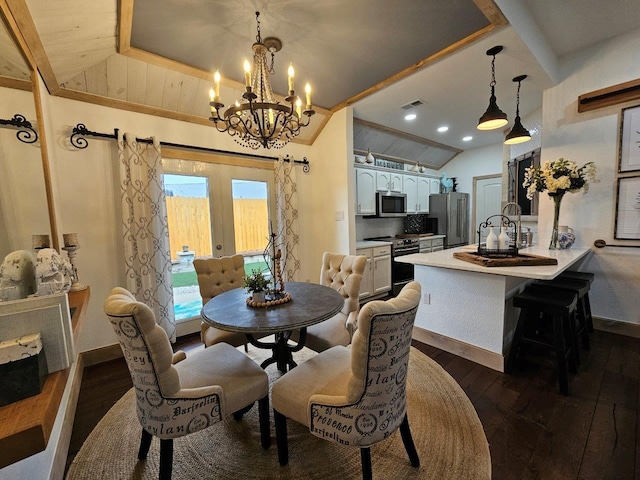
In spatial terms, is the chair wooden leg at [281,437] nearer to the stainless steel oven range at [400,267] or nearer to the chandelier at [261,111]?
the chandelier at [261,111]

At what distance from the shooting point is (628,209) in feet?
8.84

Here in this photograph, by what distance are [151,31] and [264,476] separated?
3.03m

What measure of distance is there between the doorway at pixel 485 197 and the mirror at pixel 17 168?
6.65 metres

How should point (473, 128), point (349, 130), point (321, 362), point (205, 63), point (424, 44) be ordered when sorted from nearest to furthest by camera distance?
point (321, 362) → point (424, 44) → point (205, 63) → point (349, 130) → point (473, 128)

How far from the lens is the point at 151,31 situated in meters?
2.03

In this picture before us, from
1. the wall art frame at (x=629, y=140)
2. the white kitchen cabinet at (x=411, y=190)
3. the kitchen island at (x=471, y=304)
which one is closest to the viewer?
the kitchen island at (x=471, y=304)

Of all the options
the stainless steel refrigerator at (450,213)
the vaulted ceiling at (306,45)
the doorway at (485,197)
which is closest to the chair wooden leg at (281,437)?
the vaulted ceiling at (306,45)

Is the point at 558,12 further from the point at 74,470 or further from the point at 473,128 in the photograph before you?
the point at 74,470

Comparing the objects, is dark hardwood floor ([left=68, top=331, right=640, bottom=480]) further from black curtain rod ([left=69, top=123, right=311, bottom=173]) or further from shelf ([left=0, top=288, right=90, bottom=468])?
black curtain rod ([left=69, top=123, right=311, bottom=173])

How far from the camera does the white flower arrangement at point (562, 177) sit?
2.70 meters

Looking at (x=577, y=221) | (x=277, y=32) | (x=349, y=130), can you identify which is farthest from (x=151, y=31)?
(x=577, y=221)

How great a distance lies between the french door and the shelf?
239 cm

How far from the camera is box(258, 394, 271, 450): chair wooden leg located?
1500mm

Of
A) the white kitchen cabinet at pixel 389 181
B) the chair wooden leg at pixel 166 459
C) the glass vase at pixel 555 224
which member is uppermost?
the white kitchen cabinet at pixel 389 181
